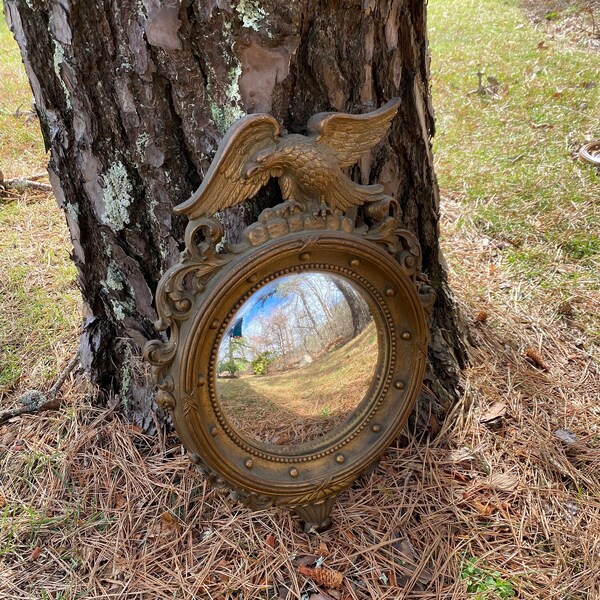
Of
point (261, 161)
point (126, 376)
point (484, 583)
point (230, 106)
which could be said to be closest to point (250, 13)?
point (230, 106)

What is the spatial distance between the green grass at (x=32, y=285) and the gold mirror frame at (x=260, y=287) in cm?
96

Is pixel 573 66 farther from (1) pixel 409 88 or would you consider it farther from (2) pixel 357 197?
(2) pixel 357 197

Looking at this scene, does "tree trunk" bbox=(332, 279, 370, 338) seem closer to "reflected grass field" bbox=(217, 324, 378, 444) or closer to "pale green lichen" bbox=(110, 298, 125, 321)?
"reflected grass field" bbox=(217, 324, 378, 444)

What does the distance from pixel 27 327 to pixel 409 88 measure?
1.71 metres

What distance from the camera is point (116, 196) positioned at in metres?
1.44

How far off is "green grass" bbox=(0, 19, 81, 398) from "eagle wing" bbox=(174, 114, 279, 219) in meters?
1.17

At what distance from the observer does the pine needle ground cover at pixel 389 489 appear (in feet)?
5.06

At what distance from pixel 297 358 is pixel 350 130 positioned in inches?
21.5

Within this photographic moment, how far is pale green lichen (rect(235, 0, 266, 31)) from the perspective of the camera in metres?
1.18

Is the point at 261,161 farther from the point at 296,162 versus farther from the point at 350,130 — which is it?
the point at 350,130

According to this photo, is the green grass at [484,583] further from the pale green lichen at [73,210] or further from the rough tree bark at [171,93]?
the pale green lichen at [73,210]

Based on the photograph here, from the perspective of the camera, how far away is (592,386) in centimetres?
202

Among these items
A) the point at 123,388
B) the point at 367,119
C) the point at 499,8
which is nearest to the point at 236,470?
the point at 123,388

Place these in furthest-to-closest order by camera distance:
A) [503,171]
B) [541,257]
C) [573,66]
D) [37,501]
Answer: [573,66], [503,171], [541,257], [37,501]
